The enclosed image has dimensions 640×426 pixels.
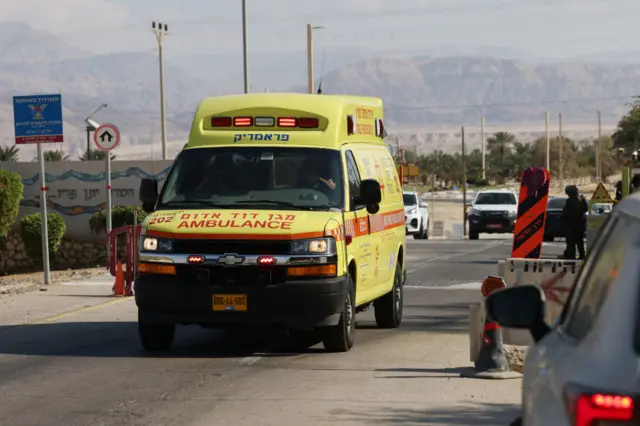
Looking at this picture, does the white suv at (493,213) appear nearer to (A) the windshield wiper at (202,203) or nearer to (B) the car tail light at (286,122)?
(B) the car tail light at (286,122)

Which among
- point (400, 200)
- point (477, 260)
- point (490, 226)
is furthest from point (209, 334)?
point (490, 226)

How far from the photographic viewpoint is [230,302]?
12.8m

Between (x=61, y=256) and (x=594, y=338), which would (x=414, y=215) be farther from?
(x=594, y=338)

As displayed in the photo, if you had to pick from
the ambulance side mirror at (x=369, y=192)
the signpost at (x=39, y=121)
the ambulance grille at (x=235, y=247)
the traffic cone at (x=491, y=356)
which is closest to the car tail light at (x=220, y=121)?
the ambulance side mirror at (x=369, y=192)

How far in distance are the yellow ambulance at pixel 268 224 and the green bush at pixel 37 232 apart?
2084cm

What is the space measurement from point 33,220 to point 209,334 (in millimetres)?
21677

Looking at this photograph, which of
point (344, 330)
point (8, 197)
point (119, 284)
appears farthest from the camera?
point (8, 197)

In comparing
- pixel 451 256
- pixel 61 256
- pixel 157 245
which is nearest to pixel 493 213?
pixel 451 256

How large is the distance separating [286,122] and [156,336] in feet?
8.67

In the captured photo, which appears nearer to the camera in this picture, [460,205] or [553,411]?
[553,411]

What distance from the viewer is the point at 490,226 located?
47781 millimetres

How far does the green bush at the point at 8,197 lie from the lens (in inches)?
1393

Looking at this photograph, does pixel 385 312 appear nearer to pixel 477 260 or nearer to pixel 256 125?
pixel 256 125

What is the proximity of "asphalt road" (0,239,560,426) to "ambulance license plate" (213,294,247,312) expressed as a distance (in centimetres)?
51
